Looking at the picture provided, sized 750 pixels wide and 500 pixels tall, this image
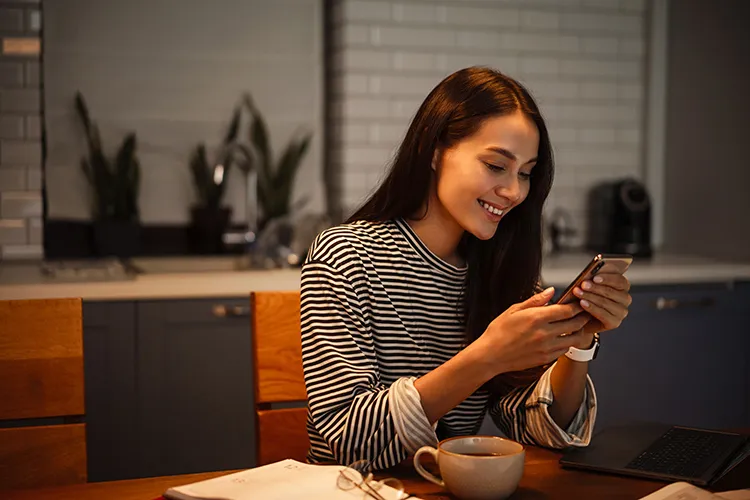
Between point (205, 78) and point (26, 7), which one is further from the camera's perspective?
point (205, 78)

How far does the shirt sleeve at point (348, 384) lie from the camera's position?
4.30ft

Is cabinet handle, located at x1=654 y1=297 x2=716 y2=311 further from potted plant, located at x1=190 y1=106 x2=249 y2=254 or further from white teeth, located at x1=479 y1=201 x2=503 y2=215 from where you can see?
white teeth, located at x1=479 y1=201 x2=503 y2=215

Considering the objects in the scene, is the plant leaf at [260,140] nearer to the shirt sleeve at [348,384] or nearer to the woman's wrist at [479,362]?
the shirt sleeve at [348,384]

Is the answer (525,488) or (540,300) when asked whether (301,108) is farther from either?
(525,488)

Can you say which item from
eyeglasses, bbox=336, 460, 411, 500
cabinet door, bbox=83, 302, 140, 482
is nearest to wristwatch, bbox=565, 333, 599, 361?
eyeglasses, bbox=336, 460, 411, 500

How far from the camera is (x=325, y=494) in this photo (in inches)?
→ 42.8

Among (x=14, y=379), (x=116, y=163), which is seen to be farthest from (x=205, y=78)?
(x=14, y=379)

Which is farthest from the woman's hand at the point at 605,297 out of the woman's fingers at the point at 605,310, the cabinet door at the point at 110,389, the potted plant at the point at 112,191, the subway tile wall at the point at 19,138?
the subway tile wall at the point at 19,138

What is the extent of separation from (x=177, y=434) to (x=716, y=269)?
1.83 metres

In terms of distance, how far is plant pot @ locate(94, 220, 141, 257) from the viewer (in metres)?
3.19

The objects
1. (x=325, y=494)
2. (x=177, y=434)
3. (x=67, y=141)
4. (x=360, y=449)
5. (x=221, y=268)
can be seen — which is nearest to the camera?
(x=325, y=494)

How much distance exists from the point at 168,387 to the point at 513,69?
5.86ft

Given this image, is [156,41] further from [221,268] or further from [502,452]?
[502,452]

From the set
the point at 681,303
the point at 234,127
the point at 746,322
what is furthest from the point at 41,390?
the point at 746,322
